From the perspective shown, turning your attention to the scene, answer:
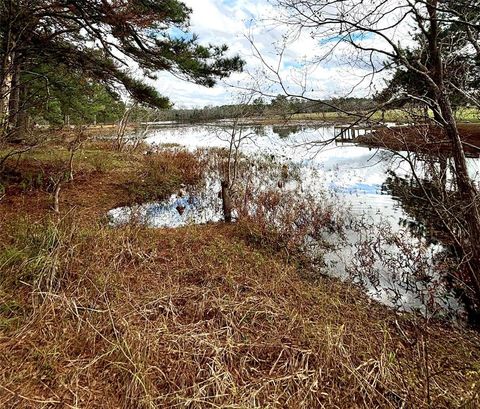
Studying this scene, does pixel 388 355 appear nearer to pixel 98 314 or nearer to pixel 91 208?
pixel 98 314

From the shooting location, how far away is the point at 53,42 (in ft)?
24.5

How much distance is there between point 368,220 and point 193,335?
5847mm

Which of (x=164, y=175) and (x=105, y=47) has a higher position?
(x=105, y=47)

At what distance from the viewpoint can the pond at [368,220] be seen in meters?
4.68

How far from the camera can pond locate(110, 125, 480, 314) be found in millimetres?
4680

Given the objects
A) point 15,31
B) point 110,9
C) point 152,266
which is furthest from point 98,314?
point 15,31

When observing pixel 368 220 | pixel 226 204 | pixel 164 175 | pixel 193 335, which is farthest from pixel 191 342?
pixel 164 175

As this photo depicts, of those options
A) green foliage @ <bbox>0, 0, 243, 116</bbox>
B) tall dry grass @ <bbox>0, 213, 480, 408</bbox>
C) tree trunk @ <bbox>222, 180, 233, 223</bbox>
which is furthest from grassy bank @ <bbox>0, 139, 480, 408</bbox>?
green foliage @ <bbox>0, 0, 243, 116</bbox>

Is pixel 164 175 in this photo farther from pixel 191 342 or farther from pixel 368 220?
pixel 191 342

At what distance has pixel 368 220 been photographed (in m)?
7.56

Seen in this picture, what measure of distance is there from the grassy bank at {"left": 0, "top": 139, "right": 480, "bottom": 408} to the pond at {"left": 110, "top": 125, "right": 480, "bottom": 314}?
0.73 metres

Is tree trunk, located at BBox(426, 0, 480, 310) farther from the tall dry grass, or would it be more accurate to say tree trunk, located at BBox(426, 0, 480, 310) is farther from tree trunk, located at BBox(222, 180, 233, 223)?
tree trunk, located at BBox(222, 180, 233, 223)

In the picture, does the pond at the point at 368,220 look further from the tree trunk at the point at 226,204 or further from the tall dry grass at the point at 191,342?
the tall dry grass at the point at 191,342

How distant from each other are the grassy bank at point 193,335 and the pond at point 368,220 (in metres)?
0.73
